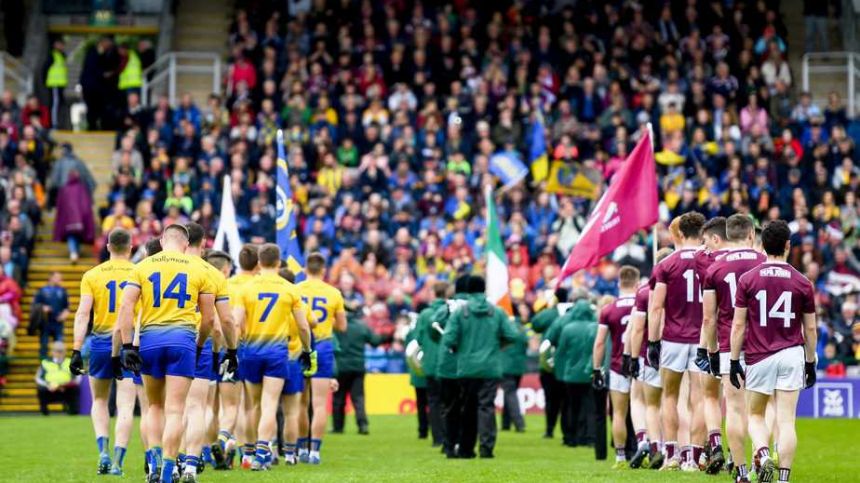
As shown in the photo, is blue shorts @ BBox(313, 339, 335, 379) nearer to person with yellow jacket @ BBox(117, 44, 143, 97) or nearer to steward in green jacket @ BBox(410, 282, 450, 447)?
steward in green jacket @ BBox(410, 282, 450, 447)


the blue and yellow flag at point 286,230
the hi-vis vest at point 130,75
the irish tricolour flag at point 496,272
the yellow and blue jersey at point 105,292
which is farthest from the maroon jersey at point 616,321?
the hi-vis vest at point 130,75

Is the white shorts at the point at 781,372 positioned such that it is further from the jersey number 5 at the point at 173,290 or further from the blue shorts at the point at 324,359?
the blue shorts at the point at 324,359

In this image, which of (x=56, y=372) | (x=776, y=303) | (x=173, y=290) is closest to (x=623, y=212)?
(x=776, y=303)

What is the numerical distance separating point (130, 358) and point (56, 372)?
17506 mm

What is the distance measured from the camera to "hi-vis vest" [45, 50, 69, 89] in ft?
125

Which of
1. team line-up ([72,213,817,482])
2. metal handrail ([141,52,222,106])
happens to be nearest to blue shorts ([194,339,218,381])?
team line-up ([72,213,817,482])

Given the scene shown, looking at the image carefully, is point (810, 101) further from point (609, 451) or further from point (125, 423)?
point (125, 423)

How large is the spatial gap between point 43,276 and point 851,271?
53.3 ft

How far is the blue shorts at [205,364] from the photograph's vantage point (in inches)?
632

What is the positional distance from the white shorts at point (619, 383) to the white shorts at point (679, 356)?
5.32ft

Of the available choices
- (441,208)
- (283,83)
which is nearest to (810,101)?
(441,208)

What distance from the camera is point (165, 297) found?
14.1 metres

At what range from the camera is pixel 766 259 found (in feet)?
49.0

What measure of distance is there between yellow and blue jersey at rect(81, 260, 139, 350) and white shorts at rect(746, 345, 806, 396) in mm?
6255
